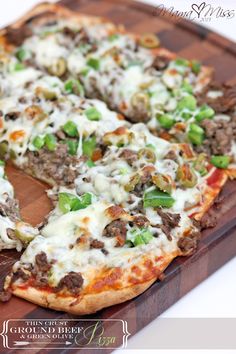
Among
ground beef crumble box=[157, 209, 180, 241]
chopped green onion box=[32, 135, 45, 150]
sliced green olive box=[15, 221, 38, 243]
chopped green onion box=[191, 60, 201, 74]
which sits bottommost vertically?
sliced green olive box=[15, 221, 38, 243]

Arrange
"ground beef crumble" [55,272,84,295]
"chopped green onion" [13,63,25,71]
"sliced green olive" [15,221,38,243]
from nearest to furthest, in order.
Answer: "ground beef crumble" [55,272,84,295]
"sliced green olive" [15,221,38,243]
"chopped green onion" [13,63,25,71]

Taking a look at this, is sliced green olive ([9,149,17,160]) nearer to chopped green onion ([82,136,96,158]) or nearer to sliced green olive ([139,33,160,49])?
chopped green onion ([82,136,96,158])

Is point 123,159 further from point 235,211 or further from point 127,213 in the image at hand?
point 235,211

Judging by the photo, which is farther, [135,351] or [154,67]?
[154,67]

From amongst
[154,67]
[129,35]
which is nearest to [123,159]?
[154,67]

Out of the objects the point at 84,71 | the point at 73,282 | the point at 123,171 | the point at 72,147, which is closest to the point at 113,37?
the point at 84,71

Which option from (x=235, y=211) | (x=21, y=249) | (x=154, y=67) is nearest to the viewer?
(x=21, y=249)

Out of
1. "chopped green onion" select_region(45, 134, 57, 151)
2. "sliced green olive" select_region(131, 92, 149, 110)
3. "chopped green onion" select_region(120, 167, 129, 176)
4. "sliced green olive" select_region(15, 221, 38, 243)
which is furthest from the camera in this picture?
"sliced green olive" select_region(131, 92, 149, 110)

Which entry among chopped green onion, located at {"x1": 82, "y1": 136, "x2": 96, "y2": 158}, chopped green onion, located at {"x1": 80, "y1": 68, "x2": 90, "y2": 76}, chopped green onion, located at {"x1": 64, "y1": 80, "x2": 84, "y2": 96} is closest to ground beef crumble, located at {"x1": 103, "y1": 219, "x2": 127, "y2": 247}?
chopped green onion, located at {"x1": 82, "y1": 136, "x2": 96, "y2": 158}
